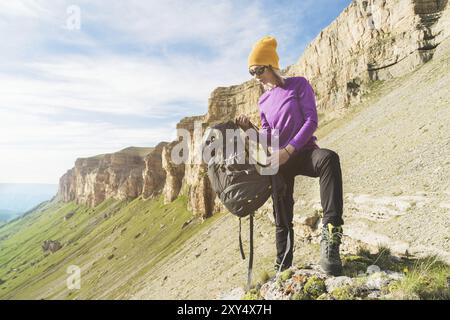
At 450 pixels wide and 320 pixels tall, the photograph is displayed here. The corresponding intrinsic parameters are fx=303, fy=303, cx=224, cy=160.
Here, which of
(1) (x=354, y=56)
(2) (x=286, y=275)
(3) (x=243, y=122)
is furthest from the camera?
(1) (x=354, y=56)

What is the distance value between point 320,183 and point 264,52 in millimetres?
2318

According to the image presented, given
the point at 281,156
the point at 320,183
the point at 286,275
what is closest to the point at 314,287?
the point at 286,275

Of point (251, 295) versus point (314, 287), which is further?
point (251, 295)

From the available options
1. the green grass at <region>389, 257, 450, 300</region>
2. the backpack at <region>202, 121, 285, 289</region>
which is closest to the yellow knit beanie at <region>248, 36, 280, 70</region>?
the backpack at <region>202, 121, 285, 289</region>

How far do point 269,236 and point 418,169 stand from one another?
7.46 metres

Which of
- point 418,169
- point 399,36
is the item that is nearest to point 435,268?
point 418,169

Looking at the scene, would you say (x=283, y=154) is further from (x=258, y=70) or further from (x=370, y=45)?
(x=370, y=45)

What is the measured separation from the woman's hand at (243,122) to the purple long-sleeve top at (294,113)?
27cm

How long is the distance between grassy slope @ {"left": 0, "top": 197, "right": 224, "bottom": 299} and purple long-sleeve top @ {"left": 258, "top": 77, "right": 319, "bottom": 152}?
152 ft

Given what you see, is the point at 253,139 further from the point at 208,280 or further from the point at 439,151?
the point at 208,280

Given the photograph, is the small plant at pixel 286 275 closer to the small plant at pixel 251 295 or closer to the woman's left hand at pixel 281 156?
the small plant at pixel 251 295

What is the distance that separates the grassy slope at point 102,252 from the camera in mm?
71250

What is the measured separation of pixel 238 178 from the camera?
16.1ft
